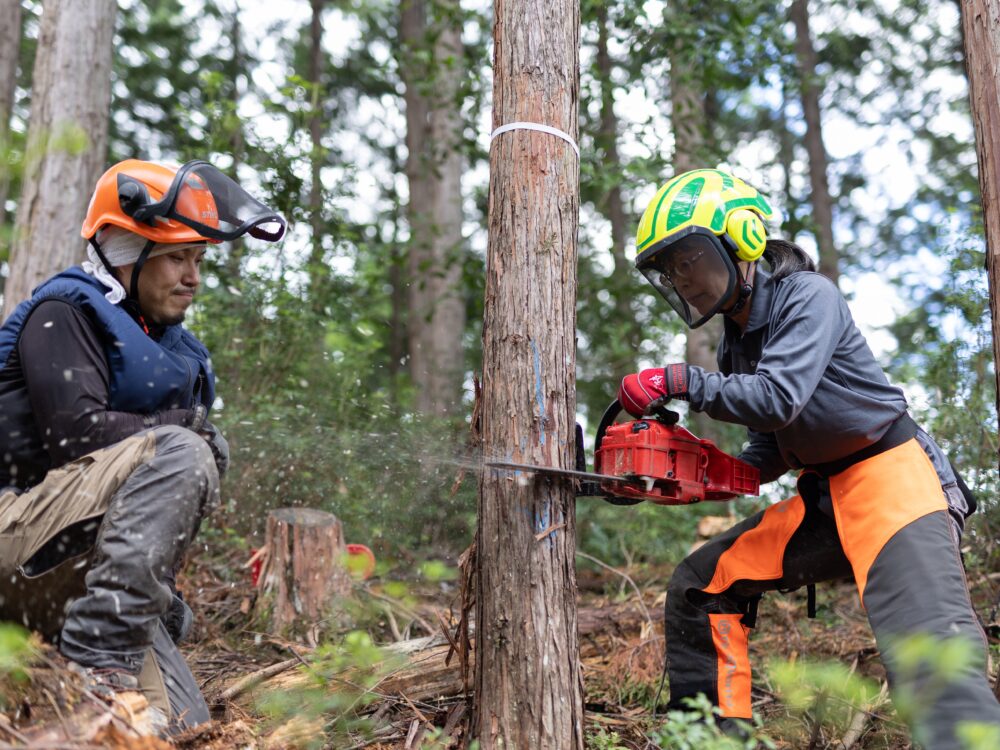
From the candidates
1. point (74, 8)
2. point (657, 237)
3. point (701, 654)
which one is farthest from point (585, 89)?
point (701, 654)

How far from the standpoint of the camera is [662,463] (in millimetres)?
3129

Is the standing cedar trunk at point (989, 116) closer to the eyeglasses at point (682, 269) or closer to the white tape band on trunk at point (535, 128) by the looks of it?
the eyeglasses at point (682, 269)

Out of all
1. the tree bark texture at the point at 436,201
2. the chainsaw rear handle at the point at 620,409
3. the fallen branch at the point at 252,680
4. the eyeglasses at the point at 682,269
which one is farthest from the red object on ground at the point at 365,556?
the eyeglasses at the point at 682,269

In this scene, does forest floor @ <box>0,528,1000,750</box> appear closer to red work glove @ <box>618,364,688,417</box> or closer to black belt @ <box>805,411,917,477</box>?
black belt @ <box>805,411,917,477</box>

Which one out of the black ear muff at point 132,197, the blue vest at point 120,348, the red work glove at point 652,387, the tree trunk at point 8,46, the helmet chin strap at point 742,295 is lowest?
the red work glove at point 652,387

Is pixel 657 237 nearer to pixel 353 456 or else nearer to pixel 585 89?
pixel 353 456

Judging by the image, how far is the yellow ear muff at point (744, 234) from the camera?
3324 millimetres

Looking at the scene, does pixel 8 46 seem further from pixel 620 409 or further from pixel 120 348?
pixel 620 409

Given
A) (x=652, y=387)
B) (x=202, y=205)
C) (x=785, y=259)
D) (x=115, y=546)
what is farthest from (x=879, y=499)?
(x=202, y=205)

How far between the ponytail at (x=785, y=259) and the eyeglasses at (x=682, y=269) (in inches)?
12.5

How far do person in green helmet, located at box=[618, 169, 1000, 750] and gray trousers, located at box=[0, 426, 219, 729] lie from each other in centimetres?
163

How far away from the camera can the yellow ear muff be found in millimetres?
3324

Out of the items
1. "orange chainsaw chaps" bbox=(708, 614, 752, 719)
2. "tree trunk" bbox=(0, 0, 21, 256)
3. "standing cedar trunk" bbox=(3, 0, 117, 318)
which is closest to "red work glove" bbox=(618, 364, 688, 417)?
"orange chainsaw chaps" bbox=(708, 614, 752, 719)

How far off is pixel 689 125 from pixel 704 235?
5.66 meters
